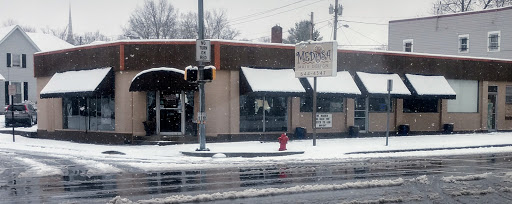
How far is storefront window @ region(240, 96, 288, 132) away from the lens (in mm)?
22531

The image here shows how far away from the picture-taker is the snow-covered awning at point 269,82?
2145 centimetres

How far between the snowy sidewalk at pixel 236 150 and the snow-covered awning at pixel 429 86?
7.08ft

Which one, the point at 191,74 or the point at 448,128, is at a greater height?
the point at 191,74

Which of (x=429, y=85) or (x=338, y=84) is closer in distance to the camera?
(x=338, y=84)

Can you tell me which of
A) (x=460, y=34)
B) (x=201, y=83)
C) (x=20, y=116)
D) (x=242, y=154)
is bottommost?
(x=242, y=154)

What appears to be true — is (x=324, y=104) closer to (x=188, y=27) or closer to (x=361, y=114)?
(x=361, y=114)

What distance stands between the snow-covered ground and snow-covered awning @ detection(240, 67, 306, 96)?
220cm

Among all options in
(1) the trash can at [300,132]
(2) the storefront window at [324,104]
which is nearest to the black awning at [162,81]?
(1) the trash can at [300,132]

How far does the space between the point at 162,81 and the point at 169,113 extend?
71.8 inches

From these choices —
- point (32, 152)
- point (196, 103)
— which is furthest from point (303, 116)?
point (32, 152)

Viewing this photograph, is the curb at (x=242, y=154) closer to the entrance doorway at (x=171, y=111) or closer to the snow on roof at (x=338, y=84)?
the entrance doorway at (x=171, y=111)

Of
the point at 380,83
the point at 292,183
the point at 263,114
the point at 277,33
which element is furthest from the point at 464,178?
the point at 277,33

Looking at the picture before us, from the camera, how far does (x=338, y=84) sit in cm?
2362

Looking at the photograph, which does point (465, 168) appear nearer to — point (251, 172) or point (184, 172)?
point (251, 172)
